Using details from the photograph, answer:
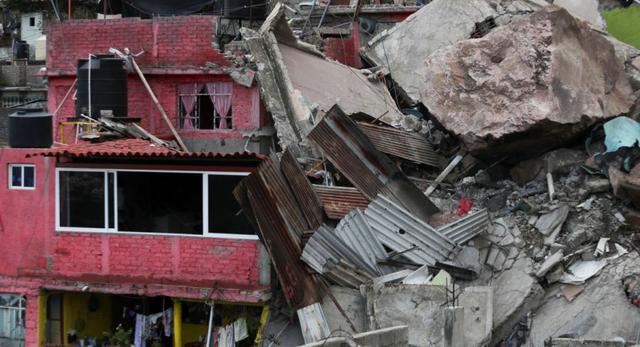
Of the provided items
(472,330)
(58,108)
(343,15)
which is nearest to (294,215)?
(472,330)

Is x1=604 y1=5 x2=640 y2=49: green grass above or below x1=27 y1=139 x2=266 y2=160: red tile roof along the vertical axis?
above

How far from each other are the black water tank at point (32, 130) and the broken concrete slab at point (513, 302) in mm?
8385

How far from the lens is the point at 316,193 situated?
12633mm

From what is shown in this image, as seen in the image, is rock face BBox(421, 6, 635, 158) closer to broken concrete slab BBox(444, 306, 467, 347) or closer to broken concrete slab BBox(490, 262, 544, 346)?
broken concrete slab BBox(490, 262, 544, 346)

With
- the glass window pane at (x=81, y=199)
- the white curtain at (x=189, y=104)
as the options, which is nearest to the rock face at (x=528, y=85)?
the white curtain at (x=189, y=104)

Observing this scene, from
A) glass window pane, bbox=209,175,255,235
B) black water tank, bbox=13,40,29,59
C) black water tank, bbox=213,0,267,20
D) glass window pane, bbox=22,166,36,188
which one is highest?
black water tank, bbox=13,40,29,59

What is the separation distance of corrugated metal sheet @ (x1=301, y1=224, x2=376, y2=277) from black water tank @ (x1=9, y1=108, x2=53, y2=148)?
5906 millimetres

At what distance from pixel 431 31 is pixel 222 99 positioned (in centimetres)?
492

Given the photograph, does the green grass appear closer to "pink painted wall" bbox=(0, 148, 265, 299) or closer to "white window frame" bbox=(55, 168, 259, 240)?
"white window frame" bbox=(55, 168, 259, 240)

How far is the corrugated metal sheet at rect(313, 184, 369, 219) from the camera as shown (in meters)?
12.6

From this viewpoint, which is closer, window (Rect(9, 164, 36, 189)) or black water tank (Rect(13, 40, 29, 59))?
window (Rect(9, 164, 36, 189))

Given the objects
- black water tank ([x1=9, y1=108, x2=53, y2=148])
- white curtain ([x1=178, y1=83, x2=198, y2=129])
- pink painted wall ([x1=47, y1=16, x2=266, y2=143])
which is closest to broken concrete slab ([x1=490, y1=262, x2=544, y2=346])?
pink painted wall ([x1=47, y1=16, x2=266, y2=143])

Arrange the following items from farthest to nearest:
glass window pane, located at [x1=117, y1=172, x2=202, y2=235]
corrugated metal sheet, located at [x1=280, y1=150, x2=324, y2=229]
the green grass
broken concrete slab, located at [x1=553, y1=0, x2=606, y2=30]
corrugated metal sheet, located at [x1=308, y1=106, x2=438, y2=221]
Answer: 1. broken concrete slab, located at [x1=553, y1=0, x2=606, y2=30]
2. the green grass
3. glass window pane, located at [x1=117, y1=172, x2=202, y2=235]
4. corrugated metal sheet, located at [x1=308, y1=106, x2=438, y2=221]
5. corrugated metal sheet, located at [x1=280, y1=150, x2=324, y2=229]

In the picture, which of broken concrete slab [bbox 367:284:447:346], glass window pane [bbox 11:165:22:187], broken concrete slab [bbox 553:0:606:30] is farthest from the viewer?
broken concrete slab [bbox 553:0:606:30]
